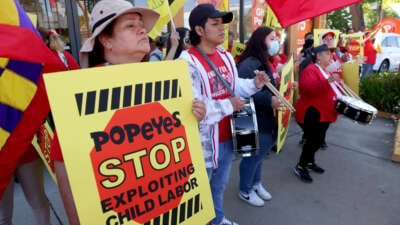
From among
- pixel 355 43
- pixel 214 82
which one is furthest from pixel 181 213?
pixel 355 43

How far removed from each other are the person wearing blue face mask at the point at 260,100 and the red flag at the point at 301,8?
30cm

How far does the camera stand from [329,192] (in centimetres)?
329

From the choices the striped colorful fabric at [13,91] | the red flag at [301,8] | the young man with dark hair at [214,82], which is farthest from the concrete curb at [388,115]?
the striped colorful fabric at [13,91]

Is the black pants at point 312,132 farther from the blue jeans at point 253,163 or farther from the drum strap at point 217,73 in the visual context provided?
the drum strap at point 217,73

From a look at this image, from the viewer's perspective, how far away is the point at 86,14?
4.41 m

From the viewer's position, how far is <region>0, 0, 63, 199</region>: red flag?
1095 millimetres

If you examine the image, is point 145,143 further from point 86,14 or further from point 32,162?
point 86,14

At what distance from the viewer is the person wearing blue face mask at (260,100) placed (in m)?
2.66

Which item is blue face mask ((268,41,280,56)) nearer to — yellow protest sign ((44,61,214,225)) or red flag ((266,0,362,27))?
red flag ((266,0,362,27))

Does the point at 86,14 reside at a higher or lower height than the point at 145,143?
higher

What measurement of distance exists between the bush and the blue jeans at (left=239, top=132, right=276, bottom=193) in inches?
187

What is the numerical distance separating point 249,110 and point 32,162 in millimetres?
1623

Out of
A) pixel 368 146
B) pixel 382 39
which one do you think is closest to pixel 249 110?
pixel 368 146

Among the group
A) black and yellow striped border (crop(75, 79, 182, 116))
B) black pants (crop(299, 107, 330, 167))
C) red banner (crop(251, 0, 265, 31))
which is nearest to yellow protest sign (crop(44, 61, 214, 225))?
black and yellow striped border (crop(75, 79, 182, 116))
